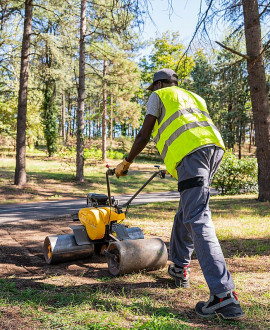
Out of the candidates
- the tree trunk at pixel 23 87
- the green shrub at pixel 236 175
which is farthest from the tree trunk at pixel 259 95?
the tree trunk at pixel 23 87

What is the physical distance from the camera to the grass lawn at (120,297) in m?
2.32

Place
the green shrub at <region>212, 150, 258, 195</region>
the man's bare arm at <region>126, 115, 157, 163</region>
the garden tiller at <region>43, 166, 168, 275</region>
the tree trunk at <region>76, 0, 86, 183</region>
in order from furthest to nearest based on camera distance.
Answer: the tree trunk at <region>76, 0, 86, 183</region>, the green shrub at <region>212, 150, 258, 195</region>, the garden tiller at <region>43, 166, 168, 275</region>, the man's bare arm at <region>126, 115, 157, 163</region>

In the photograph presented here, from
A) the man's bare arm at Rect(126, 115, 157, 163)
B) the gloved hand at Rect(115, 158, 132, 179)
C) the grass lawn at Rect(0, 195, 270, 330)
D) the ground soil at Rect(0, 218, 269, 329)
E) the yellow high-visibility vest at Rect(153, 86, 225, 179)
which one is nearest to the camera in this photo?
the grass lawn at Rect(0, 195, 270, 330)

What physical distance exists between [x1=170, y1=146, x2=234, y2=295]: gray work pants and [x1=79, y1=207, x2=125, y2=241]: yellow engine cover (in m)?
1.48

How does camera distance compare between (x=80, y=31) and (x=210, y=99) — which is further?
(x=210, y=99)

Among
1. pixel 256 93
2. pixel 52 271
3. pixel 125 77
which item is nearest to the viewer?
pixel 52 271

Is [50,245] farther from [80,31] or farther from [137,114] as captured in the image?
[137,114]

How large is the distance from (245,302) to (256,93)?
717cm

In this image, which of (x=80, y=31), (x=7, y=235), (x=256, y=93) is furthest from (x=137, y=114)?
(x=7, y=235)

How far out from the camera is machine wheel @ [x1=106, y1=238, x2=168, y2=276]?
3.44 meters

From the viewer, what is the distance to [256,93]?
28.5ft

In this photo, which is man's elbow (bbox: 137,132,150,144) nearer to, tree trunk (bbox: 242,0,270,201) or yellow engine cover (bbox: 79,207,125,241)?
yellow engine cover (bbox: 79,207,125,241)

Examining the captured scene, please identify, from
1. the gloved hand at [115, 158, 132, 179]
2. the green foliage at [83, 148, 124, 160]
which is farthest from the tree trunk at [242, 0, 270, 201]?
the green foliage at [83, 148, 124, 160]

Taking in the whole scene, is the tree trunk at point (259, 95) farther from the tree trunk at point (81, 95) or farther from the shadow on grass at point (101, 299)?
the tree trunk at point (81, 95)
